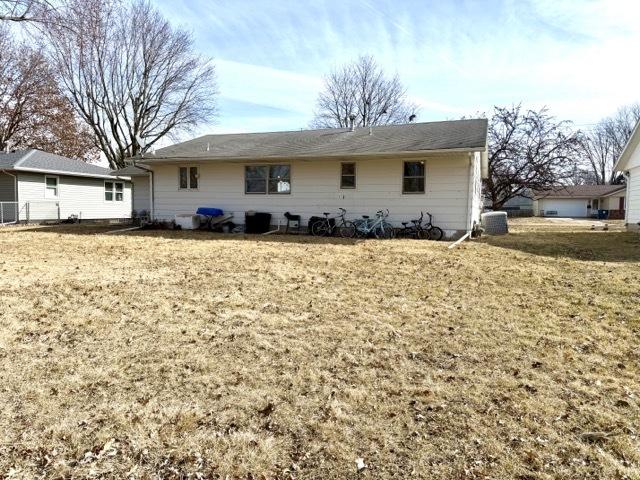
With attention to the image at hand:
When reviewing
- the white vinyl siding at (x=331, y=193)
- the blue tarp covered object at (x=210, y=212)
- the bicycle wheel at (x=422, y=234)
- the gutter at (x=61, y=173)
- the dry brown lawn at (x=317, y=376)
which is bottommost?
the dry brown lawn at (x=317, y=376)

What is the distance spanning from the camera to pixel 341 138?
1534 cm

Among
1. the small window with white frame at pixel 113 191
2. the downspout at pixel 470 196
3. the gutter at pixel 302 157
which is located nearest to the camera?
the gutter at pixel 302 157

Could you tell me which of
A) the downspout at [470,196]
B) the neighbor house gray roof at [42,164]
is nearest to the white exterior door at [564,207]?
the downspout at [470,196]

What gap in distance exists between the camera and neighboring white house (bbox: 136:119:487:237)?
1281 cm

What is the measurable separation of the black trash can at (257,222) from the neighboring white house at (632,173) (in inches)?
508

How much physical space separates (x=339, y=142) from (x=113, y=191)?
54.6ft

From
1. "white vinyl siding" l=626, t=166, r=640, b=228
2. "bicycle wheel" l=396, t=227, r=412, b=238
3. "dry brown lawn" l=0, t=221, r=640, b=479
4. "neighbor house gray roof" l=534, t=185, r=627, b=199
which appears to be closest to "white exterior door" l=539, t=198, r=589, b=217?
"neighbor house gray roof" l=534, t=185, r=627, b=199

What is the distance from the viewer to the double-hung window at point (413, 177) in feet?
43.3

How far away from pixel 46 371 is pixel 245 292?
8.98ft

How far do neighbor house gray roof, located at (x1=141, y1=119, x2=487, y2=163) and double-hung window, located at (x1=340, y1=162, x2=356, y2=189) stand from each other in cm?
61

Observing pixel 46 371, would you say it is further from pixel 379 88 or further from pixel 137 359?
pixel 379 88

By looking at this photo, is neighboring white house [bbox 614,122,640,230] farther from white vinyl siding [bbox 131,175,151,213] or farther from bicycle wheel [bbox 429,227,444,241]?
white vinyl siding [bbox 131,175,151,213]

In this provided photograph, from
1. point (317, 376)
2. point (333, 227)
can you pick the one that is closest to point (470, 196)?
point (333, 227)

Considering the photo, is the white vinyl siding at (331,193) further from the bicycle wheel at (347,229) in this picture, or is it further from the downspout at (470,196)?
the bicycle wheel at (347,229)
